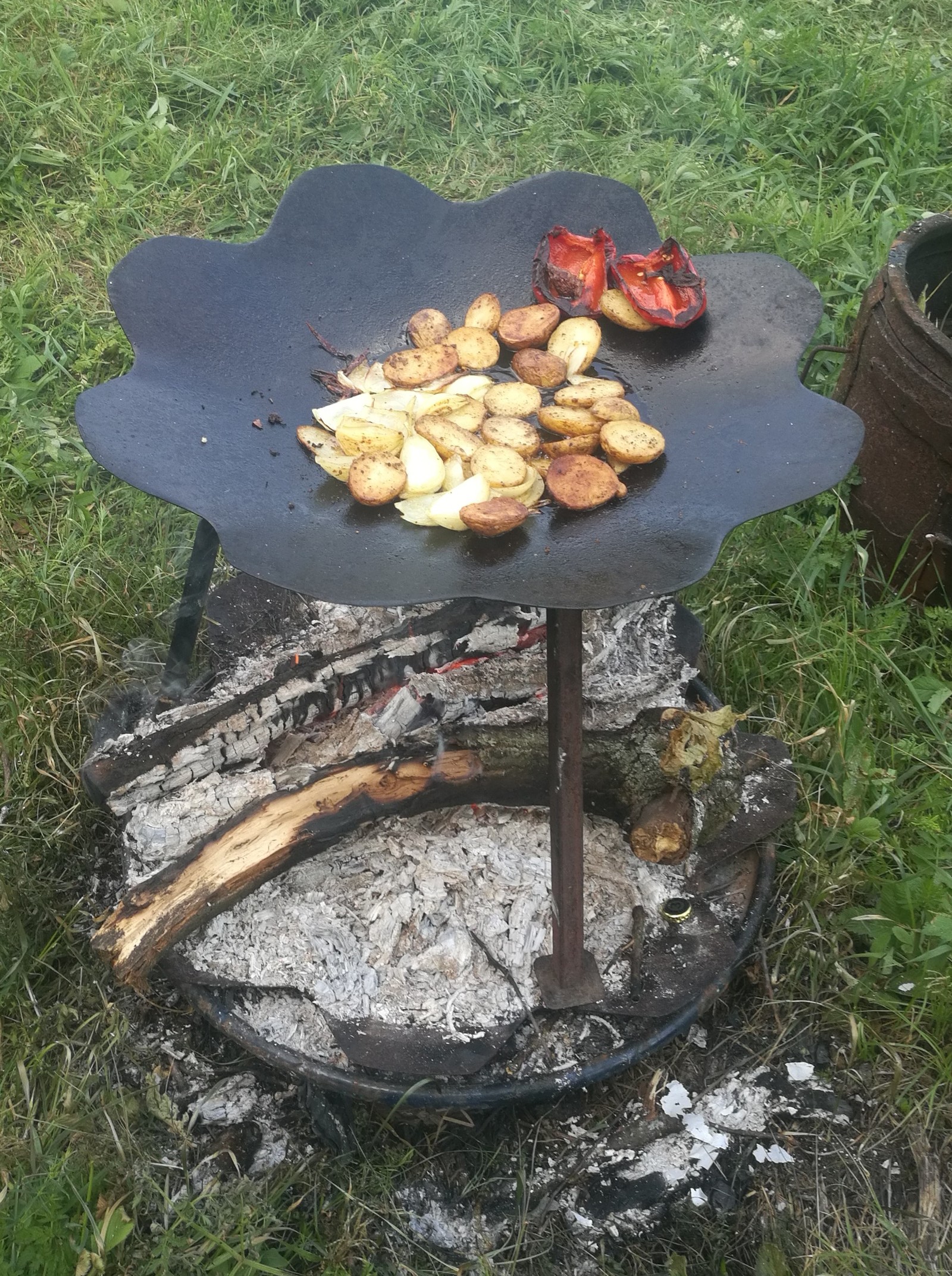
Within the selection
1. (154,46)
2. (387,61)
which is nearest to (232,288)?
(387,61)

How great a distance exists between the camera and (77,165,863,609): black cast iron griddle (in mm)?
1578

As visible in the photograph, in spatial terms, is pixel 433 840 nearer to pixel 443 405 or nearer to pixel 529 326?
pixel 443 405

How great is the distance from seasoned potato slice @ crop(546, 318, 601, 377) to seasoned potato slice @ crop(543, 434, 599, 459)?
254 mm

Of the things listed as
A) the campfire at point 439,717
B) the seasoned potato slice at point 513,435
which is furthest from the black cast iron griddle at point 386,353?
the seasoned potato slice at point 513,435

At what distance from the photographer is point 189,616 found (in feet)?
7.82

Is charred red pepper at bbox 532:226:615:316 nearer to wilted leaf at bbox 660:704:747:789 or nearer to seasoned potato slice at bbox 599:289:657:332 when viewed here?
seasoned potato slice at bbox 599:289:657:332

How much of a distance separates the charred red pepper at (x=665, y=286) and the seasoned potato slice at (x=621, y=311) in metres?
0.03

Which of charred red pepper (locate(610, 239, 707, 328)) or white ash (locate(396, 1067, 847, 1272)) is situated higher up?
charred red pepper (locate(610, 239, 707, 328))

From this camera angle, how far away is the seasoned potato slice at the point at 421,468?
1788mm

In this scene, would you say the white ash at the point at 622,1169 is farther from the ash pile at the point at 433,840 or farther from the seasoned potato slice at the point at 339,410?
the seasoned potato slice at the point at 339,410

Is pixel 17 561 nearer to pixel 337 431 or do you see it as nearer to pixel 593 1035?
pixel 337 431

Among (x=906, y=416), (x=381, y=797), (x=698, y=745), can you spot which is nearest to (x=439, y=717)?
(x=381, y=797)

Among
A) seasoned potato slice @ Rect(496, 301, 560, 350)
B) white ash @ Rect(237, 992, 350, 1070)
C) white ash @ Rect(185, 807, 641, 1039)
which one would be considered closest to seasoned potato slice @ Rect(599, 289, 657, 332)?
seasoned potato slice @ Rect(496, 301, 560, 350)

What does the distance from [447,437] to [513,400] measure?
198 mm
